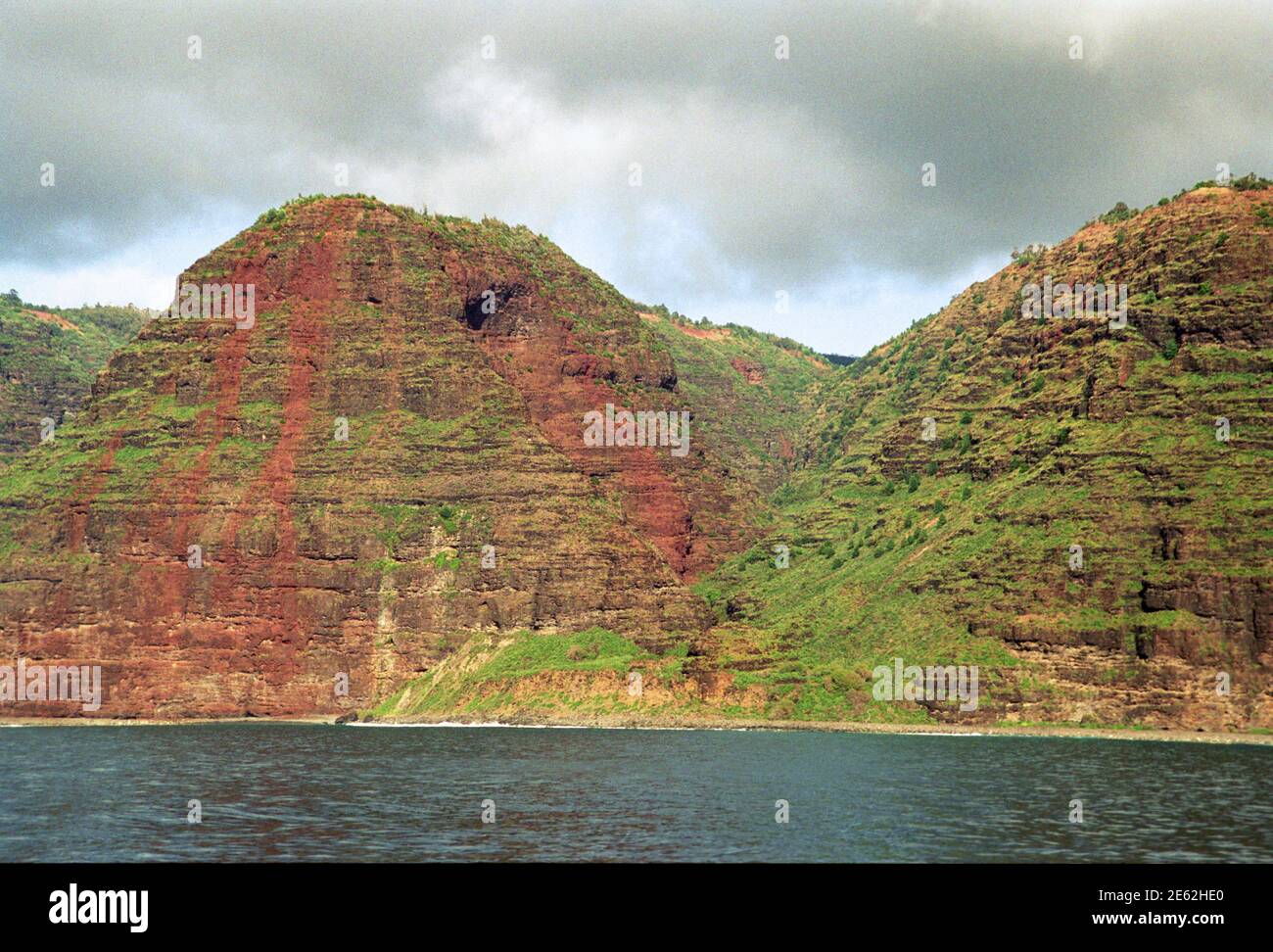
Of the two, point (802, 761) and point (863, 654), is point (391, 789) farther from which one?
point (863, 654)

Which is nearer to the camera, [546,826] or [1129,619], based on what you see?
[546,826]

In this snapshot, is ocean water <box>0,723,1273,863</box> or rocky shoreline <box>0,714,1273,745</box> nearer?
ocean water <box>0,723,1273,863</box>

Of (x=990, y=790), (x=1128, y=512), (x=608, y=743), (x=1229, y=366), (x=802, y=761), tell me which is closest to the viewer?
(x=990, y=790)

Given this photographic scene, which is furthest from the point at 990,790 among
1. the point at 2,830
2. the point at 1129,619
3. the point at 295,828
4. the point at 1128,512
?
the point at 1128,512

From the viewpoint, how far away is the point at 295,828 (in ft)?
253

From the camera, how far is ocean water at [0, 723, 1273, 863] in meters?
69.9

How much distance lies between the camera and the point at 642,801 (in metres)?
92.4

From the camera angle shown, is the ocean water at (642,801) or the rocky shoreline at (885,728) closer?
the ocean water at (642,801)

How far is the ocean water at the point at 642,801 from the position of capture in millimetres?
69875

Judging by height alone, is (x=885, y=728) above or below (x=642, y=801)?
below

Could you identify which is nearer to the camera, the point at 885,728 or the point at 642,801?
the point at 642,801

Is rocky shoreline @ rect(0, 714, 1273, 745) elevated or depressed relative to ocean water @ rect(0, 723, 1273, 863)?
depressed

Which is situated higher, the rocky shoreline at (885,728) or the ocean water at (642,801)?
the ocean water at (642,801)

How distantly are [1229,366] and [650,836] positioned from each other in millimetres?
147067
